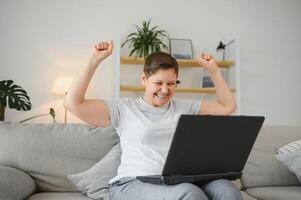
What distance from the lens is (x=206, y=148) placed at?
1047 mm

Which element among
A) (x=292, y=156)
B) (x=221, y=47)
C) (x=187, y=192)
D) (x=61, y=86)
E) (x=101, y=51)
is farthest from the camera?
(x=221, y=47)

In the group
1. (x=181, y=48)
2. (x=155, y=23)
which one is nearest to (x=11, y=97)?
Answer: (x=155, y=23)

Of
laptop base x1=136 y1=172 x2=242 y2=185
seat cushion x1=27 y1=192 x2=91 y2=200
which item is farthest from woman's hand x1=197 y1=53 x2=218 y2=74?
seat cushion x1=27 y1=192 x2=91 y2=200

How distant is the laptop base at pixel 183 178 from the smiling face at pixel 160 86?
0.38 meters

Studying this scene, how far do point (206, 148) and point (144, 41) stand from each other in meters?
2.21

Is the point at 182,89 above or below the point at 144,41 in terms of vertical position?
below

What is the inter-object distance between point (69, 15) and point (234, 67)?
173 centimetres

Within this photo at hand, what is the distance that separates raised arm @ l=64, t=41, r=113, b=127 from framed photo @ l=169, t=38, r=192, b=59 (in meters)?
2.03

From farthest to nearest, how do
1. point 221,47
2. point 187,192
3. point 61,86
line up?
point 221,47 < point 61,86 < point 187,192

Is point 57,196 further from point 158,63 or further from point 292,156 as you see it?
point 292,156

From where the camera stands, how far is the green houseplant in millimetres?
3119

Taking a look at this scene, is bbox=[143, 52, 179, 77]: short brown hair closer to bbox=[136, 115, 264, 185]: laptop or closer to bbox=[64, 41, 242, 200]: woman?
bbox=[64, 41, 242, 200]: woman

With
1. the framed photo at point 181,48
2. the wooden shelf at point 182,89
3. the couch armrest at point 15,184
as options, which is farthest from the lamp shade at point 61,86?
the couch armrest at point 15,184

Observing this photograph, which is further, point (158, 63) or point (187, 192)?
point (158, 63)
